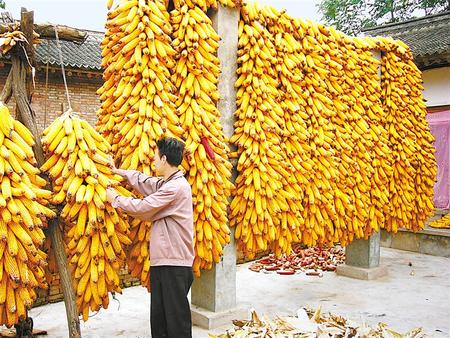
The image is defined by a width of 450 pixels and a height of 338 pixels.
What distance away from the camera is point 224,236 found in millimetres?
4004

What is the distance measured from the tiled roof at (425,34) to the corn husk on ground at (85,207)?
21.3 ft

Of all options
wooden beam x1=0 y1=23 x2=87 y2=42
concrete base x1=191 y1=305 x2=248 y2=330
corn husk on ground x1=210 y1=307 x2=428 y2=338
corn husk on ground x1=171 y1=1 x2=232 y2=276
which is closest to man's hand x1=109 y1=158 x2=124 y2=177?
corn husk on ground x1=171 y1=1 x2=232 y2=276

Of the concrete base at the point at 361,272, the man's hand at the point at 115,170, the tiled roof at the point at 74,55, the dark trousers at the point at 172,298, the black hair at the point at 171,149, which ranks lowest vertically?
the concrete base at the point at 361,272

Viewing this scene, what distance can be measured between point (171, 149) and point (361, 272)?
13.2ft

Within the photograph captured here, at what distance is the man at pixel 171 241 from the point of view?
3141 millimetres

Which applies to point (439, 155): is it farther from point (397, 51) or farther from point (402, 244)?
point (397, 51)

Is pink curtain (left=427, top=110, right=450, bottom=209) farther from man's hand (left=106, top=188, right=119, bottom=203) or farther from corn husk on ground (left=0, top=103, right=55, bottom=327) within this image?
corn husk on ground (left=0, top=103, right=55, bottom=327)

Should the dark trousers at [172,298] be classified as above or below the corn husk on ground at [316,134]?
below

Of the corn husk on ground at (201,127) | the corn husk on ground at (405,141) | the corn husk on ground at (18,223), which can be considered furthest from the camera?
the corn husk on ground at (405,141)

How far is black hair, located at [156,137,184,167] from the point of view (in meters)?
3.18

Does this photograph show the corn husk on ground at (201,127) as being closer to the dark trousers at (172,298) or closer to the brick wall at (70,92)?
the dark trousers at (172,298)

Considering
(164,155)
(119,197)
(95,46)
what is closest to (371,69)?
(164,155)

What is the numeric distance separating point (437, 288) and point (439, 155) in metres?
3.41

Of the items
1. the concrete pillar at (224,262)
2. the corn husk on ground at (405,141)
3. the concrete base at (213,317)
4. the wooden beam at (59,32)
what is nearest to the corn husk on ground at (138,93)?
the wooden beam at (59,32)
